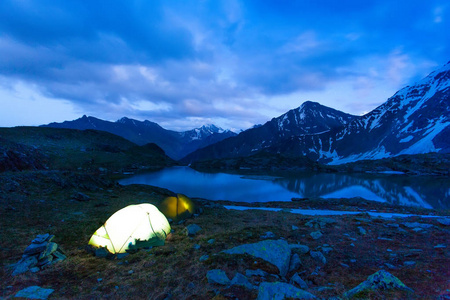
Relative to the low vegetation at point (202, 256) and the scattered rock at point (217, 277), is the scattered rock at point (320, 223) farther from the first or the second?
the scattered rock at point (217, 277)

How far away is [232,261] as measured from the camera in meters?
7.41

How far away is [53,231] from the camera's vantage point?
35.5 feet

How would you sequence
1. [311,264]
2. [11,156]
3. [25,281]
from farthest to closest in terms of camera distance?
1. [11,156]
2. [311,264]
3. [25,281]

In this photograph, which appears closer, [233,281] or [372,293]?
[372,293]

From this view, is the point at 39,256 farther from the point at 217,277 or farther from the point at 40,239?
the point at 217,277

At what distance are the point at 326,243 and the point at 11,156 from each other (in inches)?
1506

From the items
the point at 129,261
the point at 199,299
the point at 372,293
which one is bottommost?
the point at 129,261

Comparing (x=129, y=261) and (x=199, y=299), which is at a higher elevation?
(x=199, y=299)

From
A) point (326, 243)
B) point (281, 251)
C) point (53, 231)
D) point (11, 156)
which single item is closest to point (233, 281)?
point (281, 251)

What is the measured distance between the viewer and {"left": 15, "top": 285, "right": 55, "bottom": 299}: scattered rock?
18.5 feet

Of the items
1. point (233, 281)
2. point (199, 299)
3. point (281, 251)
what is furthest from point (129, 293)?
point (281, 251)

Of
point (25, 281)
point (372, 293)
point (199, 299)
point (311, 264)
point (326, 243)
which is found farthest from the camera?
point (326, 243)

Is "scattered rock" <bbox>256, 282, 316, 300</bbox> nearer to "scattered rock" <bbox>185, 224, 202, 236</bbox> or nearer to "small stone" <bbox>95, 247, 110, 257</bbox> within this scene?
"scattered rock" <bbox>185, 224, 202, 236</bbox>

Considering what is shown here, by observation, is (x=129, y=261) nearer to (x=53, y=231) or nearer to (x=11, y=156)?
(x=53, y=231)
